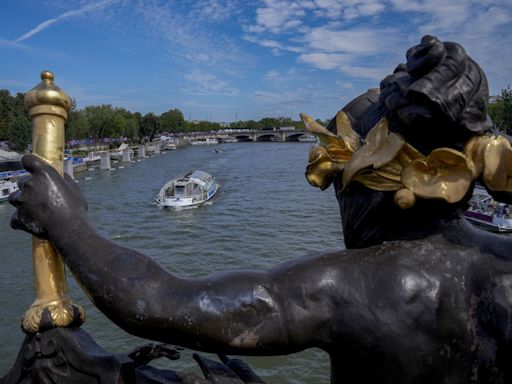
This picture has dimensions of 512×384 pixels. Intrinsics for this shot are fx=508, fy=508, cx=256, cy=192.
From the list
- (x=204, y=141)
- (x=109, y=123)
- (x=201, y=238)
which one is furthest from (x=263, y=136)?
(x=201, y=238)

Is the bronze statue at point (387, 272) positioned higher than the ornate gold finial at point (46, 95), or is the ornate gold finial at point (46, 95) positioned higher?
the ornate gold finial at point (46, 95)

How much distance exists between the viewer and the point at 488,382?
1231 millimetres

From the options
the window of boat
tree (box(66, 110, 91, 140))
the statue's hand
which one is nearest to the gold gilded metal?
the statue's hand

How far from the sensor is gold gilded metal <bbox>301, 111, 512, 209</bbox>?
1118 millimetres

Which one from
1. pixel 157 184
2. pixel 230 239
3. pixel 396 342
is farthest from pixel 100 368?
pixel 157 184

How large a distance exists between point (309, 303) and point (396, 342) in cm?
23

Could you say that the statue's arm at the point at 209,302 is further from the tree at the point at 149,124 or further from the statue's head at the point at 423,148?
the tree at the point at 149,124

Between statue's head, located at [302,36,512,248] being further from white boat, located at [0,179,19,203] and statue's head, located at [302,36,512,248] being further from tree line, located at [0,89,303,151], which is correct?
white boat, located at [0,179,19,203]

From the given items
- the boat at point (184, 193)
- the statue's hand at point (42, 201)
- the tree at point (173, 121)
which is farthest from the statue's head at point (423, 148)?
the tree at point (173, 121)

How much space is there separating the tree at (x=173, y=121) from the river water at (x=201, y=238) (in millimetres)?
67007

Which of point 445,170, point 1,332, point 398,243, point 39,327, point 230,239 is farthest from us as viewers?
point 230,239

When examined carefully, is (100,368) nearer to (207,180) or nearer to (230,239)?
(230,239)

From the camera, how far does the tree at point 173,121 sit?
9799 cm

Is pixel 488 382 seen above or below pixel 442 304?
below
